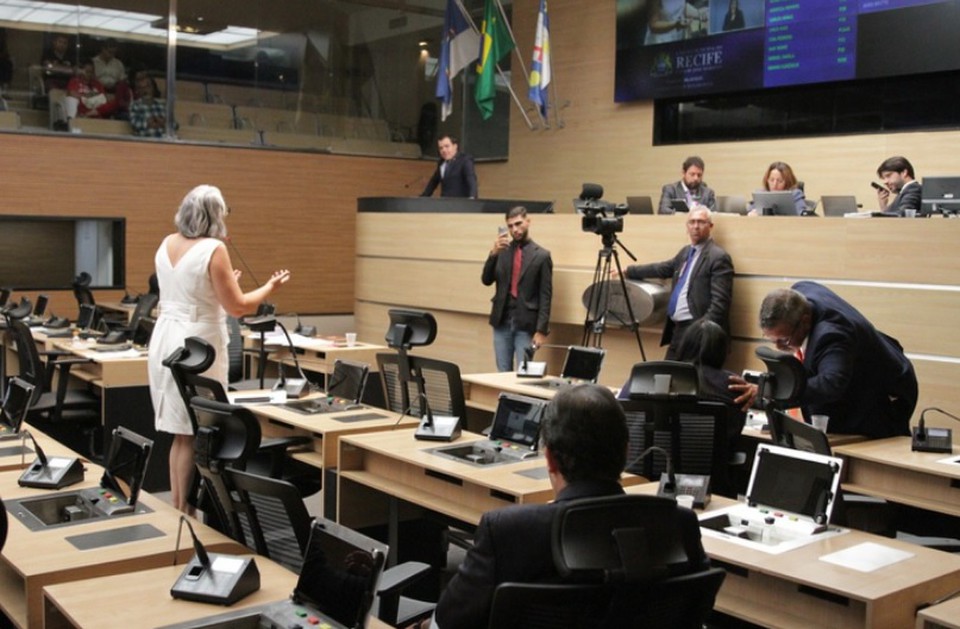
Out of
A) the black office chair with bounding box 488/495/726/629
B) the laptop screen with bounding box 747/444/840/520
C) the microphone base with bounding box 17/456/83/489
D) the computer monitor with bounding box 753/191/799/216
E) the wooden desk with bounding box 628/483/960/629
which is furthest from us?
the computer monitor with bounding box 753/191/799/216

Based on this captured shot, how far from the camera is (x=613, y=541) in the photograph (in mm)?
2016

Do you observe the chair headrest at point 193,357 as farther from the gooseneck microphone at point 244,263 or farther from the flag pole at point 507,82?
the gooseneck microphone at point 244,263

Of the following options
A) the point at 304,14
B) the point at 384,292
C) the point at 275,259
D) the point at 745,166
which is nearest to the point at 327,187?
the point at 275,259

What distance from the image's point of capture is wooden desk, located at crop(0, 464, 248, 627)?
9.61 ft

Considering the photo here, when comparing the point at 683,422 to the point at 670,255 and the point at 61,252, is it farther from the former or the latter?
the point at 61,252

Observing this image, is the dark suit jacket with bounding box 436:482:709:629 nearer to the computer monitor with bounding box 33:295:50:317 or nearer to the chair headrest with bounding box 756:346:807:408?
the chair headrest with bounding box 756:346:807:408

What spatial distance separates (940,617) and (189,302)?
333cm

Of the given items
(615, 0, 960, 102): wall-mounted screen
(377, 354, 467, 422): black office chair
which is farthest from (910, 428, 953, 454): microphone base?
(615, 0, 960, 102): wall-mounted screen

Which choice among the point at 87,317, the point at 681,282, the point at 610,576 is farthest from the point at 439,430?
the point at 87,317

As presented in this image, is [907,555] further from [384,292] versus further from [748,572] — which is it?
[384,292]

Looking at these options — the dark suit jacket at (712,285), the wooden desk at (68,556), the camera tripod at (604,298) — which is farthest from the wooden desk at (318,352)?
the wooden desk at (68,556)

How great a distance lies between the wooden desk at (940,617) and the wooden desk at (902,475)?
159 centimetres

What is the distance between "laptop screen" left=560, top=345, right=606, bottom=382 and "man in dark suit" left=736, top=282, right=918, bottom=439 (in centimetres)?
154

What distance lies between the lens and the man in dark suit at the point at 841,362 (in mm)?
4410
